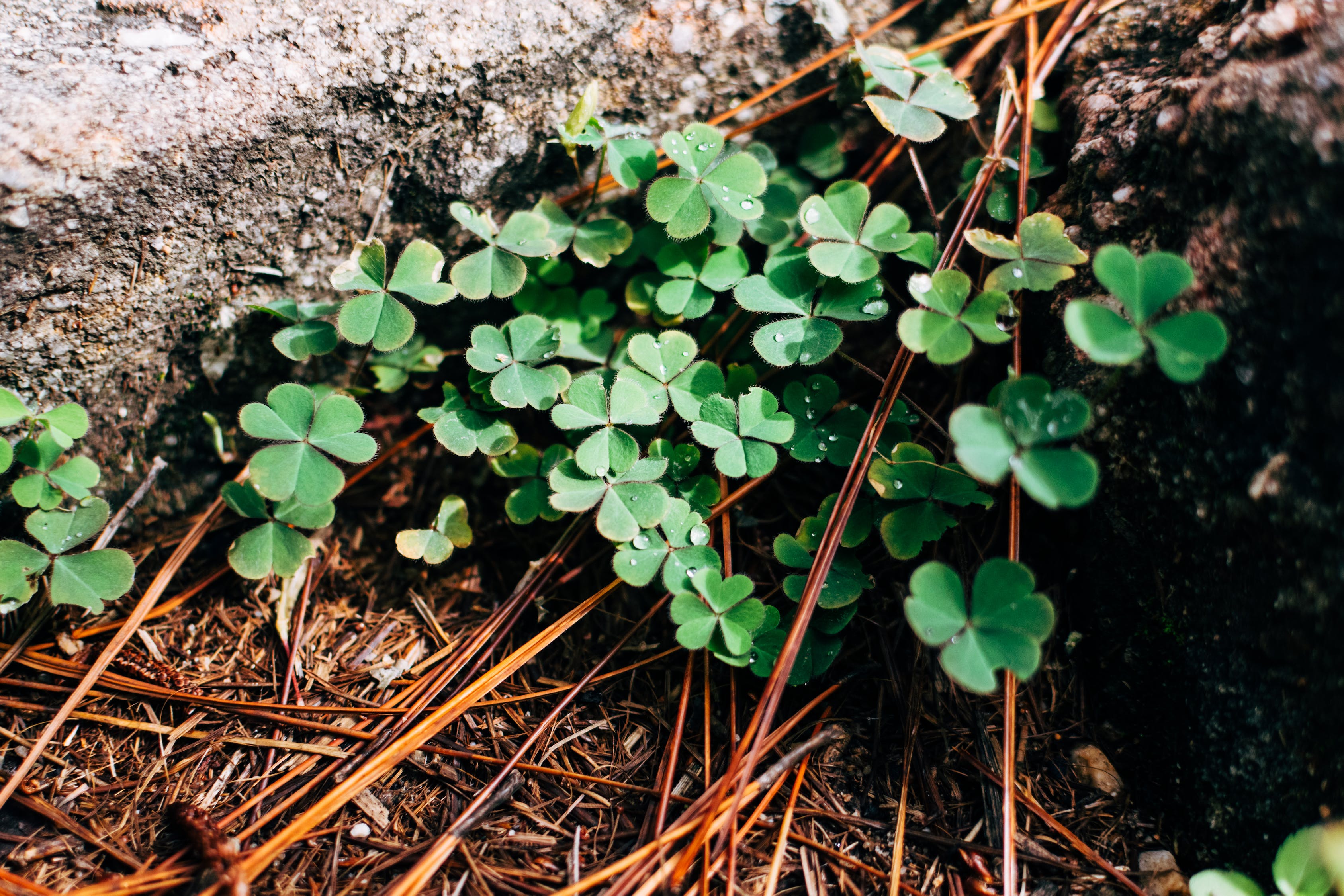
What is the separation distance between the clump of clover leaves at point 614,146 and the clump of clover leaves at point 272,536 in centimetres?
105

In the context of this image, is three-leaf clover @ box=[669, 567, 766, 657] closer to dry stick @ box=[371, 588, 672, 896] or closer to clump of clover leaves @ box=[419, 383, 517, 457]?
dry stick @ box=[371, 588, 672, 896]

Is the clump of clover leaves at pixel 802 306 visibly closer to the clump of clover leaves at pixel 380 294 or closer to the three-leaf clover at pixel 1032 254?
the three-leaf clover at pixel 1032 254

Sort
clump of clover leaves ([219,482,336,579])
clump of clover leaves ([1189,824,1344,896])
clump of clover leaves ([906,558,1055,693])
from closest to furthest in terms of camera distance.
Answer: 1. clump of clover leaves ([1189,824,1344,896])
2. clump of clover leaves ([906,558,1055,693])
3. clump of clover leaves ([219,482,336,579])

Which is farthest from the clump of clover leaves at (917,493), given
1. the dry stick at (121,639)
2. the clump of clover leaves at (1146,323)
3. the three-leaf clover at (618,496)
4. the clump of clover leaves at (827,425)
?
the dry stick at (121,639)

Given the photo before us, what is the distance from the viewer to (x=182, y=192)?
62.1 inches

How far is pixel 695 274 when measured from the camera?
183 cm

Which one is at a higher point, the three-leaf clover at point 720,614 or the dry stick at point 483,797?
the three-leaf clover at point 720,614

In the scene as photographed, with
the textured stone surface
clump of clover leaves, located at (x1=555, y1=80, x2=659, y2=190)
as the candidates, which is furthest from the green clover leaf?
clump of clover leaves, located at (x1=555, y1=80, x2=659, y2=190)

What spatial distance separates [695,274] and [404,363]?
0.81 m

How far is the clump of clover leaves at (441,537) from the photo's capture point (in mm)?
1700

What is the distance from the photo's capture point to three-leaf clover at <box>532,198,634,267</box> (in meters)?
1.84

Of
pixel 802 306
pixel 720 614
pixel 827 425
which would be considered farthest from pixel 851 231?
pixel 720 614

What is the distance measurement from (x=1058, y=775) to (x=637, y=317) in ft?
4.89

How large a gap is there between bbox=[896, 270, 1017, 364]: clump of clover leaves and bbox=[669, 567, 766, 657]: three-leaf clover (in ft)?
1.99
